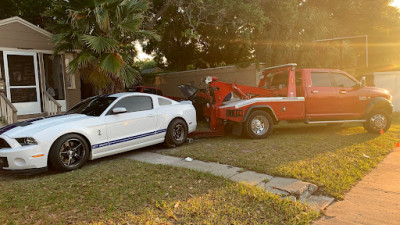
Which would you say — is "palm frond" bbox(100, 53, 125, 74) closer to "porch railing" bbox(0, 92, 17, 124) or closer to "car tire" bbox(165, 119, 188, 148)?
"car tire" bbox(165, 119, 188, 148)

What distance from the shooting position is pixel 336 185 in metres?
4.52

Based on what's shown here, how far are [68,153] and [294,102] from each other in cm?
624

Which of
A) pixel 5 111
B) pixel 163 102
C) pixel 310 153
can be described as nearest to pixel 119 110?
pixel 163 102

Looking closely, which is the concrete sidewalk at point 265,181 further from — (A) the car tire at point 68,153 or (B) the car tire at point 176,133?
(A) the car tire at point 68,153

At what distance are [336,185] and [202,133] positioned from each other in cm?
450

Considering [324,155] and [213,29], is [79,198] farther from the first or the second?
[213,29]

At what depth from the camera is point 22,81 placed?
10.6 m

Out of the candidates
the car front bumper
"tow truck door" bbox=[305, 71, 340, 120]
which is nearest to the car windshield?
the car front bumper

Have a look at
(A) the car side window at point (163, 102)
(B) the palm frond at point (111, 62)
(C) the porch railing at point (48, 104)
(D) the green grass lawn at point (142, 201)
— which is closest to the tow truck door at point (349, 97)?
(A) the car side window at point (163, 102)

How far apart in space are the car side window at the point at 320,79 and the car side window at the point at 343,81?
26 cm

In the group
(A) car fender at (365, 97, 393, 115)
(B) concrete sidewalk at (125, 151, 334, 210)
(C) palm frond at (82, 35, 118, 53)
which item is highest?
(C) palm frond at (82, 35, 118, 53)

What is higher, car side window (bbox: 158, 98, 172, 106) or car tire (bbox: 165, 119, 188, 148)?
car side window (bbox: 158, 98, 172, 106)

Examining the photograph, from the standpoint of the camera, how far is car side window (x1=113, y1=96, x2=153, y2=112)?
21.8 ft

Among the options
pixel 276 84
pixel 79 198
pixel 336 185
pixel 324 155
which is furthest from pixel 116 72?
pixel 336 185
